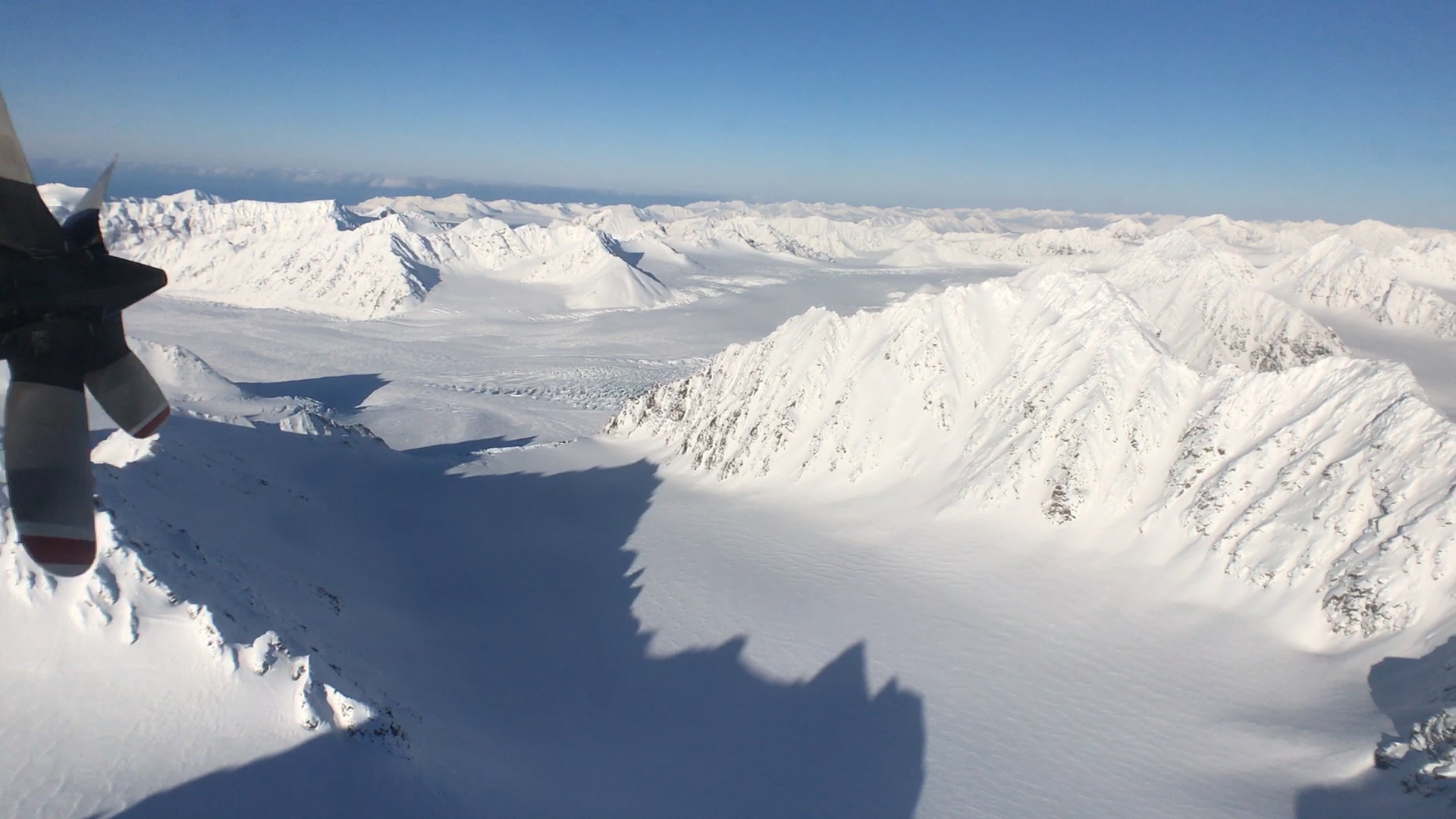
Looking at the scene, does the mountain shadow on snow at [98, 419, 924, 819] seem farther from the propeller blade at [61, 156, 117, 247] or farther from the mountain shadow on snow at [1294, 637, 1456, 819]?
the propeller blade at [61, 156, 117, 247]

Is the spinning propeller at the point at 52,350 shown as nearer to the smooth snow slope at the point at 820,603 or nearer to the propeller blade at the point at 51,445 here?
the propeller blade at the point at 51,445

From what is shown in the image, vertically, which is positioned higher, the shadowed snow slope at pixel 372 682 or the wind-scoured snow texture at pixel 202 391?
the shadowed snow slope at pixel 372 682

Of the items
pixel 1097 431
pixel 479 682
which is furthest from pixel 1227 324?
pixel 479 682

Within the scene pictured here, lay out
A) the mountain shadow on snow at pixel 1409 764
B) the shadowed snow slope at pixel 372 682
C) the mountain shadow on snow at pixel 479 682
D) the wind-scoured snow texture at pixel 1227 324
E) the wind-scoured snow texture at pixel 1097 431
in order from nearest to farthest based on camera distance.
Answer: the shadowed snow slope at pixel 372 682, the mountain shadow on snow at pixel 479 682, the mountain shadow on snow at pixel 1409 764, the wind-scoured snow texture at pixel 1097 431, the wind-scoured snow texture at pixel 1227 324

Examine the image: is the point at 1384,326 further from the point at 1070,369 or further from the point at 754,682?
the point at 754,682

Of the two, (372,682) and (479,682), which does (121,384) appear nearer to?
(372,682)

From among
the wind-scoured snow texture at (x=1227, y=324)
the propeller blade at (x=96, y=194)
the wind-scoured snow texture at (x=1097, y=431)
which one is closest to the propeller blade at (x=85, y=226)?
the propeller blade at (x=96, y=194)
